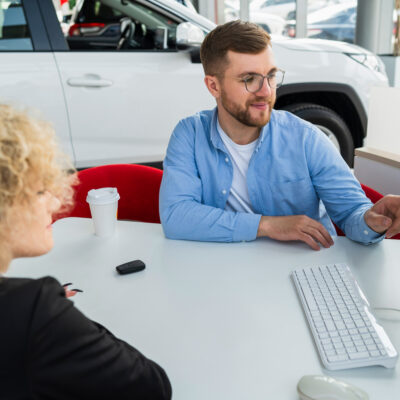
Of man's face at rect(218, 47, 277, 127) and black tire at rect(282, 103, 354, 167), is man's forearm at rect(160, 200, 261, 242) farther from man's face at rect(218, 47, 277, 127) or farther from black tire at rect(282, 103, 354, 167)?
black tire at rect(282, 103, 354, 167)

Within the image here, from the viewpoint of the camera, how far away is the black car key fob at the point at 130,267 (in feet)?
3.91

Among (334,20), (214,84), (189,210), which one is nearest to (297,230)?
(189,210)

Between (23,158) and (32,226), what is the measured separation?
0.11 m

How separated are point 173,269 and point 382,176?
1033mm

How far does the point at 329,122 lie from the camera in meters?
3.18

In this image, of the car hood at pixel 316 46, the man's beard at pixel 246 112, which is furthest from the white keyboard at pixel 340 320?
the car hood at pixel 316 46

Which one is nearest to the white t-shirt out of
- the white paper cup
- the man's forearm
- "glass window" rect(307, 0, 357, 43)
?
the man's forearm

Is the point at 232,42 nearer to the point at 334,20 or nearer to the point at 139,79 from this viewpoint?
the point at 139,79

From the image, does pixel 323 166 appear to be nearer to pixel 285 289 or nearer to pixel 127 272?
pixel 285 289

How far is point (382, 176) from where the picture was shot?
182 cm

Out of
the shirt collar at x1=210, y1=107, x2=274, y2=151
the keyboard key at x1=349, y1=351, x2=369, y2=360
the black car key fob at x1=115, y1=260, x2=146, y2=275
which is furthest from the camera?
the shirt collar at x1=210, y1=107, x2=274, y2=151

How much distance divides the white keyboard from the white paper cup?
601 mm

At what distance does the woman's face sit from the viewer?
0.63 metres

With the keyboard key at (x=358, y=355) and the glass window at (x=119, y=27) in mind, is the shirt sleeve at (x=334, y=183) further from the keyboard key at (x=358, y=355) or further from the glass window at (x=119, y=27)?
the glass window at (x=119, y=27)
